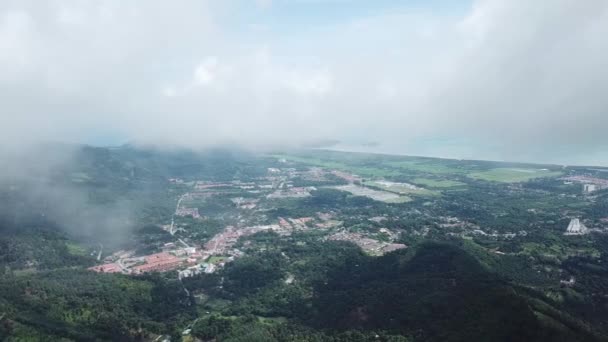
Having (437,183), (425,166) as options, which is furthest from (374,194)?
(425,166)

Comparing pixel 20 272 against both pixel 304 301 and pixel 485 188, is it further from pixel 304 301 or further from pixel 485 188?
pixel 485 188

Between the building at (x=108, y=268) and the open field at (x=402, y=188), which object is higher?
the open field at (x=402, y=188)

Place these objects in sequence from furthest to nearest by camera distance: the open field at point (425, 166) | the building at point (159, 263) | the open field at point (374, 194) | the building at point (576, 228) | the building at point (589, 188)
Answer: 1. the open field at point (425, 166)
2. the open field at point (374, 194)
3. the building at point (589, 188)
4. the building at point (576, 228)
5. the building at point (159, 263)

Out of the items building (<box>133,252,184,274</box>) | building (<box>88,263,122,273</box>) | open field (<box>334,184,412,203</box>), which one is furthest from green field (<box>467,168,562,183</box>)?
building (<box>88,263,122,273</box>)

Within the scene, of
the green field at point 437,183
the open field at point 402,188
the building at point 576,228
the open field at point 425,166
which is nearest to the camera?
the building at point 576,228

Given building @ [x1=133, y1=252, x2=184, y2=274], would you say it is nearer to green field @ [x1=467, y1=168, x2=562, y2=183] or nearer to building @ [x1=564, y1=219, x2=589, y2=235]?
building @ [x1=564, y1=219, x2=589, y2=235]

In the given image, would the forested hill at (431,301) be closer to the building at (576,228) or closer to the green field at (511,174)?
the building at (576,228)

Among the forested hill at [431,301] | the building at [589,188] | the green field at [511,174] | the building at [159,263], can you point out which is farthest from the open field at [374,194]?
the building at [159,263]
